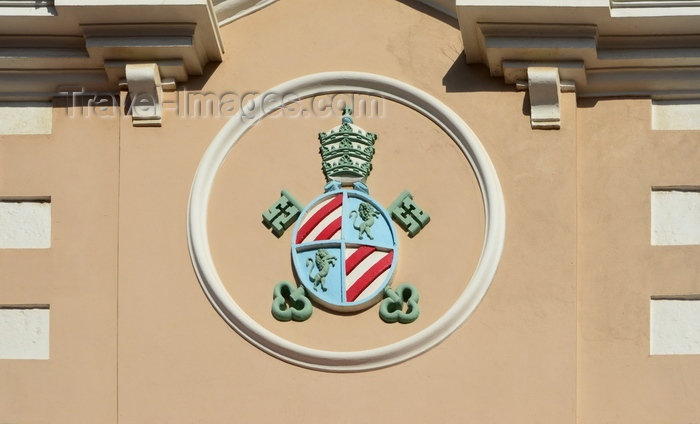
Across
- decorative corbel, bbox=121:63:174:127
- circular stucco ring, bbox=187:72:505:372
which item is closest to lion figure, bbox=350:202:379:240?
circular stucco ring, bbox=187:72:505:372

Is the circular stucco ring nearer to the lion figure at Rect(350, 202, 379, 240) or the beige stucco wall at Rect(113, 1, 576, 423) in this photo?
the beige stucco wall at Rect(113, 1, 576, 423)

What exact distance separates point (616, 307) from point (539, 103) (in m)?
1.14

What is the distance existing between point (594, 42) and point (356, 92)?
1287 millimetres

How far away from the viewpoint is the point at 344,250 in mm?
11180

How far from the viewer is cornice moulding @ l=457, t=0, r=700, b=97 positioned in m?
11.2

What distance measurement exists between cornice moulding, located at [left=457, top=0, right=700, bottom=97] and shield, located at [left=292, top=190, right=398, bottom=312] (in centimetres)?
103

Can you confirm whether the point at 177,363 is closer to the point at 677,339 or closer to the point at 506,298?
the point at 506,298

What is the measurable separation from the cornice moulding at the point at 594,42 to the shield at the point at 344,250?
1035mm

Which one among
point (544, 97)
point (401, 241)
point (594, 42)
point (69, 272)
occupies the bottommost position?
point (69, 272)

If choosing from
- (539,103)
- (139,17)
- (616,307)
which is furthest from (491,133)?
(139,17)

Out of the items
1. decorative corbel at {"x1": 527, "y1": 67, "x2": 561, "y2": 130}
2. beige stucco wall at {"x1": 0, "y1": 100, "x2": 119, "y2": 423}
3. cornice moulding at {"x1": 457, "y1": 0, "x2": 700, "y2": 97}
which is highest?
cornice moulding at {"x1": 457, "y1": 0, "x2": 700, "y2": 97}

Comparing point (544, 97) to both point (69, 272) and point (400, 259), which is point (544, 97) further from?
point (69, 272)

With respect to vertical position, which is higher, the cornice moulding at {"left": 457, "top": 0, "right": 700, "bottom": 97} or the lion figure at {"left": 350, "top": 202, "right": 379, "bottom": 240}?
the cornice moulding at {"left": 457, "top": 0, "right": 700, "bottom": 97}

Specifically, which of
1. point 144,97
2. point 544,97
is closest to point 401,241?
point 544,97
